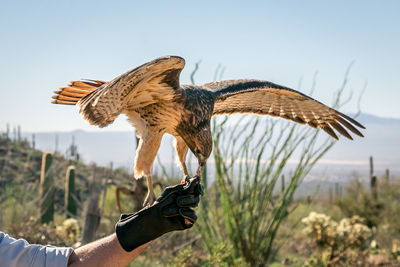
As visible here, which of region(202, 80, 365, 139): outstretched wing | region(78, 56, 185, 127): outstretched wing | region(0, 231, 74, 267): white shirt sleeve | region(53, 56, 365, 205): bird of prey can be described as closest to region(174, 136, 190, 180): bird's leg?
region(53, 56, 365, 205): bird of prey

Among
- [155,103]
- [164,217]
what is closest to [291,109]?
[155,103]

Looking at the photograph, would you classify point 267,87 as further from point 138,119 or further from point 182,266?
point 182,266

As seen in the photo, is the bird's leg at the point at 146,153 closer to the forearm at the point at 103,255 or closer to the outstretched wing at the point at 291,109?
the forearm at the point at 103,255

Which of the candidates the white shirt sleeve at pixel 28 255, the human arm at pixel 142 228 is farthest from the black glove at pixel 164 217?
the white shirt sleeve at pixel 28 255

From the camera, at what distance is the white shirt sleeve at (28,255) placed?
1.88 m

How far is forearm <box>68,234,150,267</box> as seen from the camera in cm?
194

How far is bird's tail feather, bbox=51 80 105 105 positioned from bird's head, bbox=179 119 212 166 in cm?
63

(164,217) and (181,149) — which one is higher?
(181,149)

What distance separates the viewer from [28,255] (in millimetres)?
1924

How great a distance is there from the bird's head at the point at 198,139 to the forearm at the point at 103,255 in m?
0.80

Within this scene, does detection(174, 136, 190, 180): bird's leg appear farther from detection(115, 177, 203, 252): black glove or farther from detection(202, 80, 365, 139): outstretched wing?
detection(202, 80, 365, 139): outstretched wing

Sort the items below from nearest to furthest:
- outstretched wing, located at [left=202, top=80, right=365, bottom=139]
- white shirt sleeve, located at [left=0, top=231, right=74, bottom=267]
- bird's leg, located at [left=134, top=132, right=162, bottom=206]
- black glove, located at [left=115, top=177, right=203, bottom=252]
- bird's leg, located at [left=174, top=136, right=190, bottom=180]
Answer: white shirt sleeve, located at [left=0, top=231, right=74, bottom=267] → black glove, located at [left=115, top=177, right=203, bottom=252] → bird's leg, located at [left=134, top=132, right=162, bottom=206] → bird's leg, located at [left=174, top=136, right=190, bottom=180] → outstretched wing, located at [left=202, top=80, right=365, bottom=139]

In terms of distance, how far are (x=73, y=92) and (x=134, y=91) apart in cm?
52

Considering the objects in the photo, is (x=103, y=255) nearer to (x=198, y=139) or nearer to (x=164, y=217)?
(x=164, y=217)
